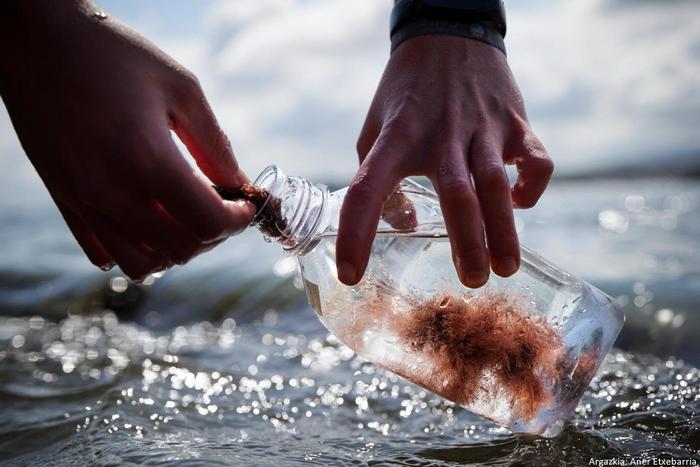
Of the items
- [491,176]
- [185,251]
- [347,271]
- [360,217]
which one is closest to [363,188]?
[360,217]

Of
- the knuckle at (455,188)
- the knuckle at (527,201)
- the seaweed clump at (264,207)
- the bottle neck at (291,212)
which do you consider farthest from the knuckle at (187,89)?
the knuckle at (527,201)

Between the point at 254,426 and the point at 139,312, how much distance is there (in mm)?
2858

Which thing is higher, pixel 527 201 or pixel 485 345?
pixel 527 201

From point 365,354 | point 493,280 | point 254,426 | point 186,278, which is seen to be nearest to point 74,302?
point 186,278

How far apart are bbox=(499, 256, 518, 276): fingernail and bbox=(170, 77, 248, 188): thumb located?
2.00 ft

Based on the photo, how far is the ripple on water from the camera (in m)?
2.05

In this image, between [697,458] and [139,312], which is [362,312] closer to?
[697,458]

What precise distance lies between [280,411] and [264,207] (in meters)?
1.21

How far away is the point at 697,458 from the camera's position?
1.90 m

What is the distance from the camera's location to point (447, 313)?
1792 mm

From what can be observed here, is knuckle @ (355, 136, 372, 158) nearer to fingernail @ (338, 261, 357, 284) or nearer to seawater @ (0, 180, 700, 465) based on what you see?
fingernail @ (338, 261, 357, 284)

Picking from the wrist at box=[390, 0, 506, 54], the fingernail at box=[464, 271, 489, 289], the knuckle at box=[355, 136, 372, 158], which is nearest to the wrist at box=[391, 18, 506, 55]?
the wrist at box=[390, 0, 506, 54]

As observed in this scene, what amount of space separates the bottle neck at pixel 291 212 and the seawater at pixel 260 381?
0.68 m

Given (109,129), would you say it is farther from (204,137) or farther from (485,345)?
(485,345)
